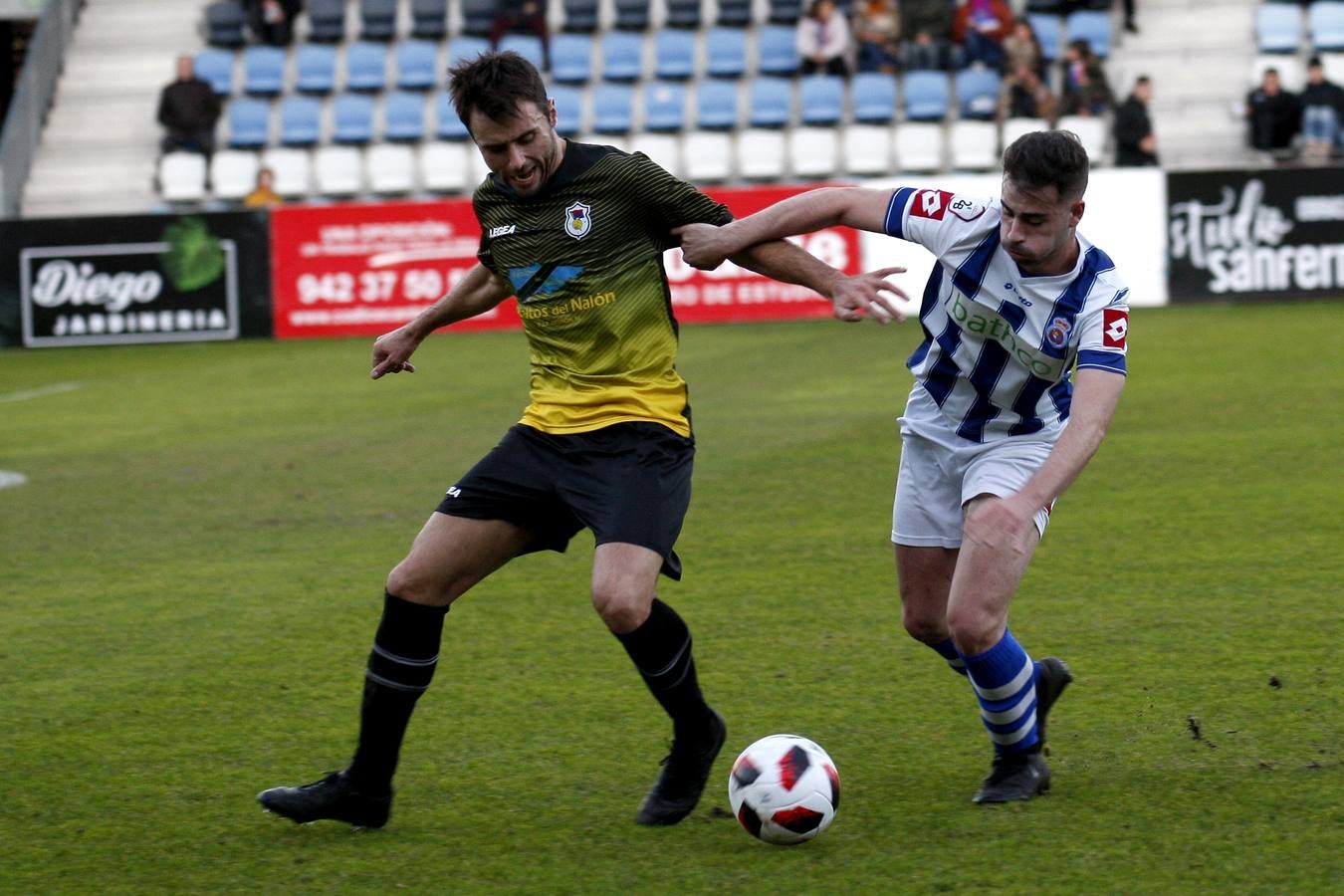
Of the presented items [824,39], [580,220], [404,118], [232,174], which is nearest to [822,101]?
[824,39]

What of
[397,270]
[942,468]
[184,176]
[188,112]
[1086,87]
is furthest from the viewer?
[188,112]

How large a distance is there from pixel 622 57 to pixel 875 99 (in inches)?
143

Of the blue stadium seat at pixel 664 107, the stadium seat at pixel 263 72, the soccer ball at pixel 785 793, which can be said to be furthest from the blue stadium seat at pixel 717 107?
the soccer ball at pixel 785 793

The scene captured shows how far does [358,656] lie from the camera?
20.8 feet

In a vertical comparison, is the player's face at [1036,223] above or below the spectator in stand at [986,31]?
below

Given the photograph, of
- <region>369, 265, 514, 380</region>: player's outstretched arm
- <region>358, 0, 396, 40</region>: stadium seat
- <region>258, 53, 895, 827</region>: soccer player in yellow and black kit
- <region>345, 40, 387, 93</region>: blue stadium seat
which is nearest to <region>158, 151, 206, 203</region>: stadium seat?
<region>345, 40, 387, 93</region>: blue stadium seat

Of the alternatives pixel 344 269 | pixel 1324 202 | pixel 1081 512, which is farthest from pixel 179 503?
pixel 1324 202

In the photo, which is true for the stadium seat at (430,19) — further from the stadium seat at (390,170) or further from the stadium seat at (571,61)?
the stadium seat at (390,170)

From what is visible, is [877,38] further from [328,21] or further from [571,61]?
[328,21]

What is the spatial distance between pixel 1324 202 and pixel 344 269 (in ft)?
33.0

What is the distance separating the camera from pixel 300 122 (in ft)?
80.7

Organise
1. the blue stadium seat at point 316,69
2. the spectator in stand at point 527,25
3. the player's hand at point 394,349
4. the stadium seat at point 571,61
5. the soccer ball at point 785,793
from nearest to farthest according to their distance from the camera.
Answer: the soccer ball at point 785,793 < the player's hand at point 394,349 < the spectator in stand at point 527,25 < the stadium seat at point 571,61 < the blue stadium seat at point 316,69

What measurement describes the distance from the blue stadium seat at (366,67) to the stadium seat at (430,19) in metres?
0.59

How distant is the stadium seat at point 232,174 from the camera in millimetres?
23391
